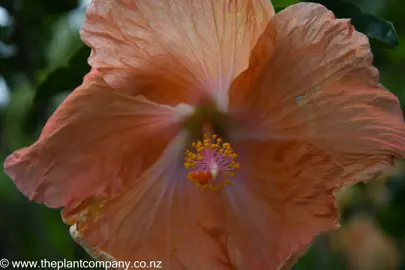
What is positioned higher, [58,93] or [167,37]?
[167,37]

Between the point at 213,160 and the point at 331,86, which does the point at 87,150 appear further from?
the point at 331,86

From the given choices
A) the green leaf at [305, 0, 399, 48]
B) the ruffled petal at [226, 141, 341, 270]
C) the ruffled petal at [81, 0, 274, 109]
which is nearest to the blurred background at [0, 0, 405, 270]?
the green leaf at [305, 0, 399, 48]

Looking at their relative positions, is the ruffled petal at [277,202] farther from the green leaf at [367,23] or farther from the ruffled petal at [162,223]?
the green leaf at [367,23]

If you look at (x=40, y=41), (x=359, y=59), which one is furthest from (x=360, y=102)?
(x=40, y=41)

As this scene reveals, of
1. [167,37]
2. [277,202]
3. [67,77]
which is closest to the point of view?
[167,37]

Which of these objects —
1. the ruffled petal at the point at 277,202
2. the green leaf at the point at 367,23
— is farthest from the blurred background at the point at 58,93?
the ruffled petal at the point at 277,202

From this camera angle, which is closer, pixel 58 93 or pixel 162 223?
pixel 162 223

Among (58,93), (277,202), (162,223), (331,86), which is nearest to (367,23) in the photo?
(331,86)
